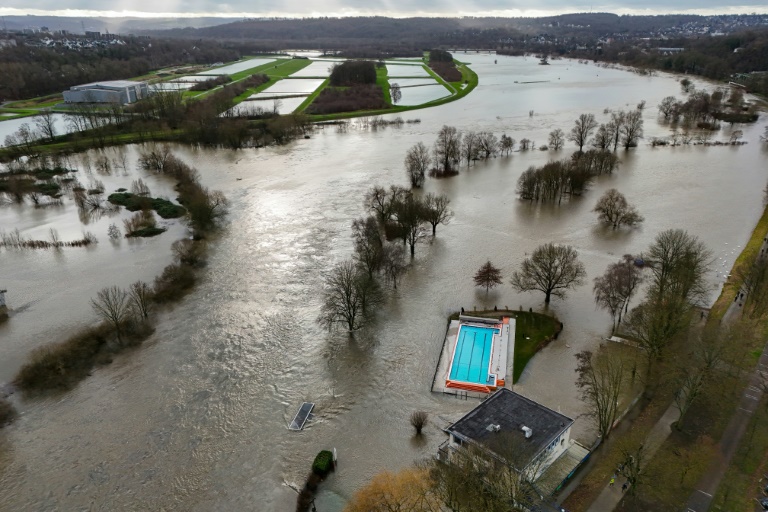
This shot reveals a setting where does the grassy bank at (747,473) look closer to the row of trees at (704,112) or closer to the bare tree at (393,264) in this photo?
the bare tree at (393,264)

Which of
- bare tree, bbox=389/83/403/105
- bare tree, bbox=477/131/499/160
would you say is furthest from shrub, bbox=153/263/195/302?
bare tree, bbox=389/83/403/105

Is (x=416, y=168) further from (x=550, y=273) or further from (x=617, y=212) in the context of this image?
(x=550, y=273)

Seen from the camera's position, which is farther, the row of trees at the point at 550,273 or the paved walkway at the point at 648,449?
the row of trees at the point at 550,273

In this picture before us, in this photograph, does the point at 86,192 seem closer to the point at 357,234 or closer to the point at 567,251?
the point at 357,234

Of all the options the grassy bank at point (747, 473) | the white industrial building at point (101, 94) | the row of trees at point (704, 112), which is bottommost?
the grassy bank at point (747, 473)

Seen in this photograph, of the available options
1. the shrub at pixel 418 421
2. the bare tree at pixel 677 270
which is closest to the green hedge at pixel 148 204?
the shrub at pixel 418 421

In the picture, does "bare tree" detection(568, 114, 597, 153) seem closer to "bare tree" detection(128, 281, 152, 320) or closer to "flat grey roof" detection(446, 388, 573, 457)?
"flat grey roof" detection(446, 388, 573, 457)
